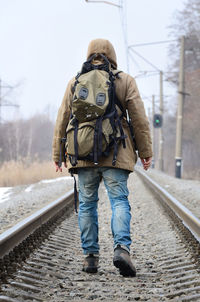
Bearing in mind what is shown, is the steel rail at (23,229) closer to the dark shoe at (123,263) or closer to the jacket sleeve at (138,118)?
the dark shoe at (123,263)

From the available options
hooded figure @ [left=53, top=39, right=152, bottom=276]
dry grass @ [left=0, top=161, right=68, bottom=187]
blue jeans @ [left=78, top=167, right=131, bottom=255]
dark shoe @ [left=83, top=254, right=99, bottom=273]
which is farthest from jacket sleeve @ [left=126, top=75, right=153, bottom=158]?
dry grass @ [left=0, top=161, right=68, bottom=187]

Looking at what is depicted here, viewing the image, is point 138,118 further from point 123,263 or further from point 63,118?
point 123,263

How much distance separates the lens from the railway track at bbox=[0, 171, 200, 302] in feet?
8.95

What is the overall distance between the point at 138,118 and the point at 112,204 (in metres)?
0.68

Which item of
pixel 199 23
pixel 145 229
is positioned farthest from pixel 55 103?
pixel 145 229

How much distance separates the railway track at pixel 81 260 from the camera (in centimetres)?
273

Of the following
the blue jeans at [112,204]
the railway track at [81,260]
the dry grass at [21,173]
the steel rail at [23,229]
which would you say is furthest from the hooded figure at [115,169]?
the dry grass at [21,173]

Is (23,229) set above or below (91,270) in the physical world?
above

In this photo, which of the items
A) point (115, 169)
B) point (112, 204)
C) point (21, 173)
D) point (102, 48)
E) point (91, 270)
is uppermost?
point (102, 48)

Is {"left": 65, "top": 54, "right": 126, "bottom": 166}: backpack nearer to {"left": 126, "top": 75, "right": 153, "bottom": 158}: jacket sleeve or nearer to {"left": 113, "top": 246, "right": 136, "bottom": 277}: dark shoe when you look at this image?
{"left": 126, "top": 75, "right": 153, "bottom": 158}: jacket sleeve

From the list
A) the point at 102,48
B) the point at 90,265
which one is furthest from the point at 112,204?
the point at 102,48

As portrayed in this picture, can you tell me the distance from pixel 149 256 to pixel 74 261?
0.70 m

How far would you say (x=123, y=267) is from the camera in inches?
123

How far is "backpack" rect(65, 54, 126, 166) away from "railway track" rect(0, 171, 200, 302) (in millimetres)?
814
